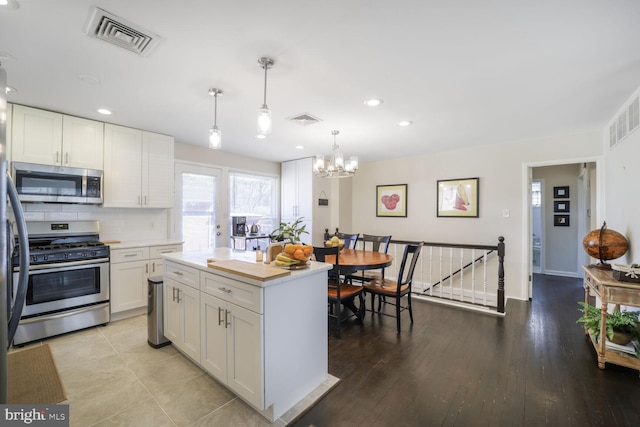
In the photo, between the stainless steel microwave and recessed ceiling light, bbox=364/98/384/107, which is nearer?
recessed ceiling light, bbox=364/98/384/107

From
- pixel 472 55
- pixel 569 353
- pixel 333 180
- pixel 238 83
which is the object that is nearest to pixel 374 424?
pixel 569 353

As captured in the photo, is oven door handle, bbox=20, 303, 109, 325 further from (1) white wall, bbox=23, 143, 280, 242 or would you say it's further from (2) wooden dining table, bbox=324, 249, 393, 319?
(2) wooden dining table, bbox=324, 249, 393, 319

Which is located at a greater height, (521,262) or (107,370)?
(521,262)

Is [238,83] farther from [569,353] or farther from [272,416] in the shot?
[569,353]

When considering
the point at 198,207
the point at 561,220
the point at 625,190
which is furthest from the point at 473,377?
the point at 561,220

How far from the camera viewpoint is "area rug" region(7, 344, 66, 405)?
102 centimetres

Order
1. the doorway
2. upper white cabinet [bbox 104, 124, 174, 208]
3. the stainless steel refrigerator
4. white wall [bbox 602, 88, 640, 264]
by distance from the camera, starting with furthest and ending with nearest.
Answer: the doorway, upper white cabinet [bbox 104, 124, 174, 208], white wall [bbox 602, 88, 640, 264], the stainless steel refrigerator

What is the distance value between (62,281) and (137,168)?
1533 millimetres

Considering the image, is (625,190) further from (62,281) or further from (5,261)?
(62,281)

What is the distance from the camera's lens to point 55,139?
3.07 m

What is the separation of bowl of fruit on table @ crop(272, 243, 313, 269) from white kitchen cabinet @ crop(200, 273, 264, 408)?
313 millimetres

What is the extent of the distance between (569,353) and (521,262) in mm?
1828

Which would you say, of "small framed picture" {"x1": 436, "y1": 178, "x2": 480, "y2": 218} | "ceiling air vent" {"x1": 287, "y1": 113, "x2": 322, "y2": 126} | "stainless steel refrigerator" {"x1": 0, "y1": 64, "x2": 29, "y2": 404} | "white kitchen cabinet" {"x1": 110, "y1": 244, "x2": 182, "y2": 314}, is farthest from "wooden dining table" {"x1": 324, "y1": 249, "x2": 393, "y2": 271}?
"stainless steel refrigerator" {"x1": 0, "y1": 64, "x2": 29, "y2": 404}

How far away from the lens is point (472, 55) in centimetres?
197
